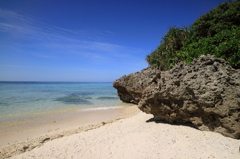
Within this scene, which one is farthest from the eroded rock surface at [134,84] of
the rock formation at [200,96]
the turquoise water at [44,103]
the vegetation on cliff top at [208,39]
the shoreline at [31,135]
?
the shoreline at [31,135]

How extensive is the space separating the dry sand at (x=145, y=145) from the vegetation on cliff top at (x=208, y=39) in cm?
659

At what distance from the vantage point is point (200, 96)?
4406 mm

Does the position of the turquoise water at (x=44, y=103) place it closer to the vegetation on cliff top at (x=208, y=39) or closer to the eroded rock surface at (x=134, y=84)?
the eroded rock surface at (x=134, y=84)

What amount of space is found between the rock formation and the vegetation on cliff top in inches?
207

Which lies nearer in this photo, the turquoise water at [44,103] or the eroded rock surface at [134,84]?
the turquoise water at [44,103]

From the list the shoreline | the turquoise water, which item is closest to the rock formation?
the shoreline

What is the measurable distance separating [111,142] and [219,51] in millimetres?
9201

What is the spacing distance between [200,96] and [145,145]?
241 cm

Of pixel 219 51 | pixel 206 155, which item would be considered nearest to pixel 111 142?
pixel 206 155

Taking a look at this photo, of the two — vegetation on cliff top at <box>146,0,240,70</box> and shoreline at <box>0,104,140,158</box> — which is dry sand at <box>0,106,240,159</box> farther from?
vegetation on cliff top at <box>146,0,240,70</box>

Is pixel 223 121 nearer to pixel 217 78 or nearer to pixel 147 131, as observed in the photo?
pixel 217 78

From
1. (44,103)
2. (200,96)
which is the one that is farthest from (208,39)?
(44,103)

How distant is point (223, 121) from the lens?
4.05m

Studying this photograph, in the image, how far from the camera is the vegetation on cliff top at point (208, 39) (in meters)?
8.91
